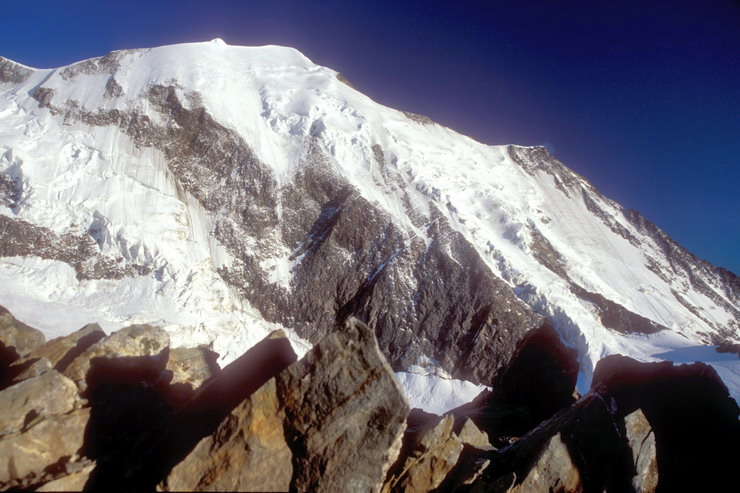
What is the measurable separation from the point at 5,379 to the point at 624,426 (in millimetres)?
17258

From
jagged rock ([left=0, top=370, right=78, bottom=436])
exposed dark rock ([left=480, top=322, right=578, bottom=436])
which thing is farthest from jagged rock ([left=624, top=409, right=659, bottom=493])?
jagged rock ([left=0, top=370, right=78, bottom=436])

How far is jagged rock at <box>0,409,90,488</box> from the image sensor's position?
6977 millimetres

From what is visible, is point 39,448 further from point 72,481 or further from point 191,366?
point 191,366

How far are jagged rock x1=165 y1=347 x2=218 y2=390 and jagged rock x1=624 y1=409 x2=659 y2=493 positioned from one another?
12718 millimetres

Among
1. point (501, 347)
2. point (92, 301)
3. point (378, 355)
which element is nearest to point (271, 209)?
point (92, 301)

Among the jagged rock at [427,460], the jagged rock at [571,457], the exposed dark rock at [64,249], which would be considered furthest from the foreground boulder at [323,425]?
the exposed dark rock at [64,249]

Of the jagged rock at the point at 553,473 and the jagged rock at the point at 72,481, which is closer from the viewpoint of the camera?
the jagged rock at the point at 72,481

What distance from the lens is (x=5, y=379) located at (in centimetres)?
1052

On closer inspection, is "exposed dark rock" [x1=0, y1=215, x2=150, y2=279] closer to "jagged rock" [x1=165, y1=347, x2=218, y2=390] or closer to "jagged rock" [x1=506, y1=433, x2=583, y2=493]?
"jagged rock" [x1=165, y1=347, x2=218, y2=390]

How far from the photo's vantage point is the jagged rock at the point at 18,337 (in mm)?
12500

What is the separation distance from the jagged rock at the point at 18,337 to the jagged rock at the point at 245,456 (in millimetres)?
9610

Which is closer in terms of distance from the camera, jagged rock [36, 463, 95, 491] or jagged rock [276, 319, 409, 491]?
jagged rock [36, 463, 95, 491]

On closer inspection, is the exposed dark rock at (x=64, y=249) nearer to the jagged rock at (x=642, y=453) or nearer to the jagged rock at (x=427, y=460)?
the jagged rock at (x=427, y=460)

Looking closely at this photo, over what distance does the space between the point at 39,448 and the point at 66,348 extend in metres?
4.81
